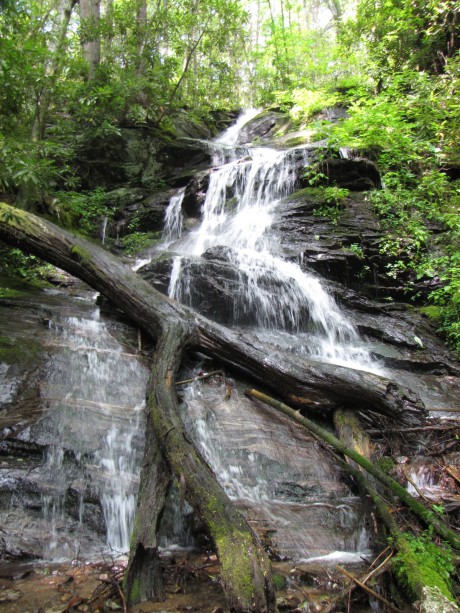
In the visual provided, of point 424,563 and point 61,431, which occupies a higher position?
point 61,431

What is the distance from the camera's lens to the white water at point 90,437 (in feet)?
9.18

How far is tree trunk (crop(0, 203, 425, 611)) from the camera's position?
2139 mm

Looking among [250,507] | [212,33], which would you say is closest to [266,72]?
[212,33]

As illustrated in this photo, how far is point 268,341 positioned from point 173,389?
265cm

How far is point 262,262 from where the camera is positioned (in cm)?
741

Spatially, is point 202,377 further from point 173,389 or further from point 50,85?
point 50,85

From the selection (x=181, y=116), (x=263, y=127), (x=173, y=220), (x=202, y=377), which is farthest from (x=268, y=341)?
(x=263, y=127)

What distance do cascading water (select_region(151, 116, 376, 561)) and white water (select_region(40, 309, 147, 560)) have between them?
71cm

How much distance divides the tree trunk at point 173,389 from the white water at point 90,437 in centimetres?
37

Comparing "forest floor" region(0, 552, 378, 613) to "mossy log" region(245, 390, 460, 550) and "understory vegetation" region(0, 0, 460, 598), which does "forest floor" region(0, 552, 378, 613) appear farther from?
"understory vegetation" region(0, 0, 460, 598)

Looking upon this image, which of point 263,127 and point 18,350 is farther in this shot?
point 263,127

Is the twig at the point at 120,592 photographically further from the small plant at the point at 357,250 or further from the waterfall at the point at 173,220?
the waterfall at the point at 173,220

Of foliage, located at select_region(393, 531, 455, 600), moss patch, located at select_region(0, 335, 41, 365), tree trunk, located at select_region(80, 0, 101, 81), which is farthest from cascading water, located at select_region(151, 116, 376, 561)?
tree trunk, located at select_region(80, 0, 101, 81)

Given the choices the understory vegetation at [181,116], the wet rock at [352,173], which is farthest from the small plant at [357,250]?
the wet rock at [352,173]
